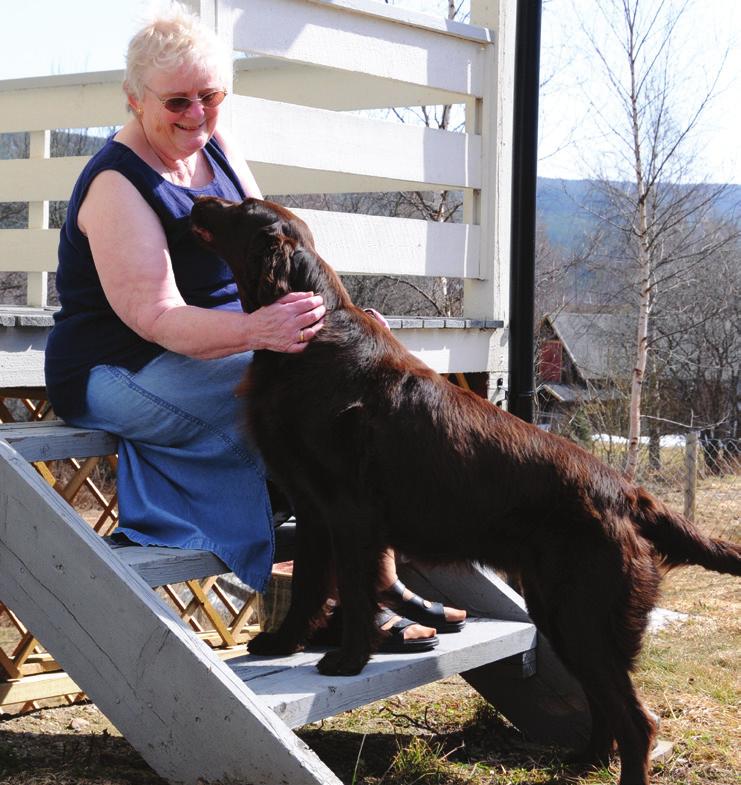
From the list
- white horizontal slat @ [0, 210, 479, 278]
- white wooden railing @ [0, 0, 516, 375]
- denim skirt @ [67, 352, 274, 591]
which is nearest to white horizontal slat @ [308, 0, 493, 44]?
white wooden railing @ [0, 0, 516, 375]

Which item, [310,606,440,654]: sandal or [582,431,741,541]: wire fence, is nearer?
[310,606,440,654]: sandal

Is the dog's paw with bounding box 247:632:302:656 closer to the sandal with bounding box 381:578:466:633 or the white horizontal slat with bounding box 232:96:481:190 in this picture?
the sandal with bounding box 381:578:466:633

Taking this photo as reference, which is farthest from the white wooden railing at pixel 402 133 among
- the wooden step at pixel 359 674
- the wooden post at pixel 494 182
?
the wooden step at pixel 359 674

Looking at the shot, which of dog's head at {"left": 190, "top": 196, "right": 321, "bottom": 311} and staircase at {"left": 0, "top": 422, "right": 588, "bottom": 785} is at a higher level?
dog's head at {"left": 190, "top": 196, "right": 321, "bottom": 311}

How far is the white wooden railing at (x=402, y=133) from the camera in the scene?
388cm

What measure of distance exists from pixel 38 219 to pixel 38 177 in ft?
0.82

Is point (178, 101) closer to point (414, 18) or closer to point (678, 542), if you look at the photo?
point (678, 542)

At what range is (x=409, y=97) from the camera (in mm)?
5465

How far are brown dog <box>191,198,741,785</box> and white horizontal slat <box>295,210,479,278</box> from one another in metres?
1.48

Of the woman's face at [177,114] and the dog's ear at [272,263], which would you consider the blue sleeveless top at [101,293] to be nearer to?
the woman's face at [177,114]

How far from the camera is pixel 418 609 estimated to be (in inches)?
115

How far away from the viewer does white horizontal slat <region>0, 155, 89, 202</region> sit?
5.99 metres

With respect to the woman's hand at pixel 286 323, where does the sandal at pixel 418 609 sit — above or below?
below

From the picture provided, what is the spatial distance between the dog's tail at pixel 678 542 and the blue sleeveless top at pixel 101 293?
122 cm
